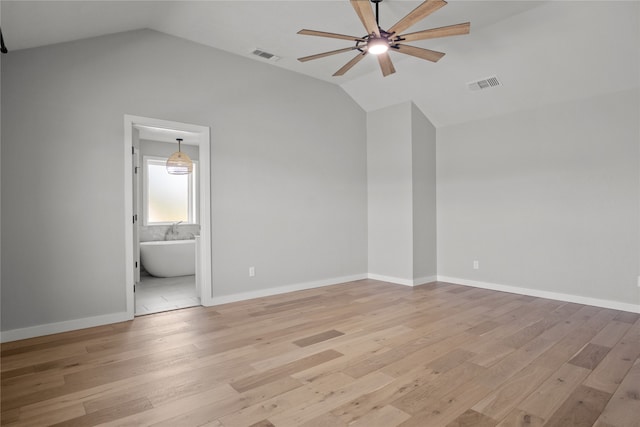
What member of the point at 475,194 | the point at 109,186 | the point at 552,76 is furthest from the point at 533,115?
the point at 109,186

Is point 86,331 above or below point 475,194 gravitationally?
below

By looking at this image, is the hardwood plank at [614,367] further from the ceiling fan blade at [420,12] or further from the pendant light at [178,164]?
the pendant light at [178,164]

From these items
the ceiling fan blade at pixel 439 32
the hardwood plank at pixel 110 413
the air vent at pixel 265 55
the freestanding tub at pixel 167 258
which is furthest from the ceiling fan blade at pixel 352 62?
the freestanding tub at pixel 167 258

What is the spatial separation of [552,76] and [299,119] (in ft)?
10.5

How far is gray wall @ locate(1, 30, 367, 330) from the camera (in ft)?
10.7

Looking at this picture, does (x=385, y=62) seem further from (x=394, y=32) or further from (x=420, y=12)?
(x=420, y=12)

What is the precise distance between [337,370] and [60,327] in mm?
2710

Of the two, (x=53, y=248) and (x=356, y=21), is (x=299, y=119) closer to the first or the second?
(x=356, y=21)

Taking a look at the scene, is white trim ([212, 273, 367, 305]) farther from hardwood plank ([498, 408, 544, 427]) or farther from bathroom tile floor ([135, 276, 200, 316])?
hardwood plank ([498, 408, 544, 427])

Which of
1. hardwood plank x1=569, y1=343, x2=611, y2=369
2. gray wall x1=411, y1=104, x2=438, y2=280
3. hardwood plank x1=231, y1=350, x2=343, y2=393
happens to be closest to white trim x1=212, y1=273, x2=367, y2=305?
gray wall x1=411, y1=104, x2=438, y2=280

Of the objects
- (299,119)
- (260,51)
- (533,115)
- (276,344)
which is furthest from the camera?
(299,119)

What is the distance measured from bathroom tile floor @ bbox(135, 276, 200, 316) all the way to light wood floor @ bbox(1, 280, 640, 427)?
377 mm

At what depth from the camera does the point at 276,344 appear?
10.0 ft

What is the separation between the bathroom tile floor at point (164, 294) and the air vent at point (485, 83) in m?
4.54
